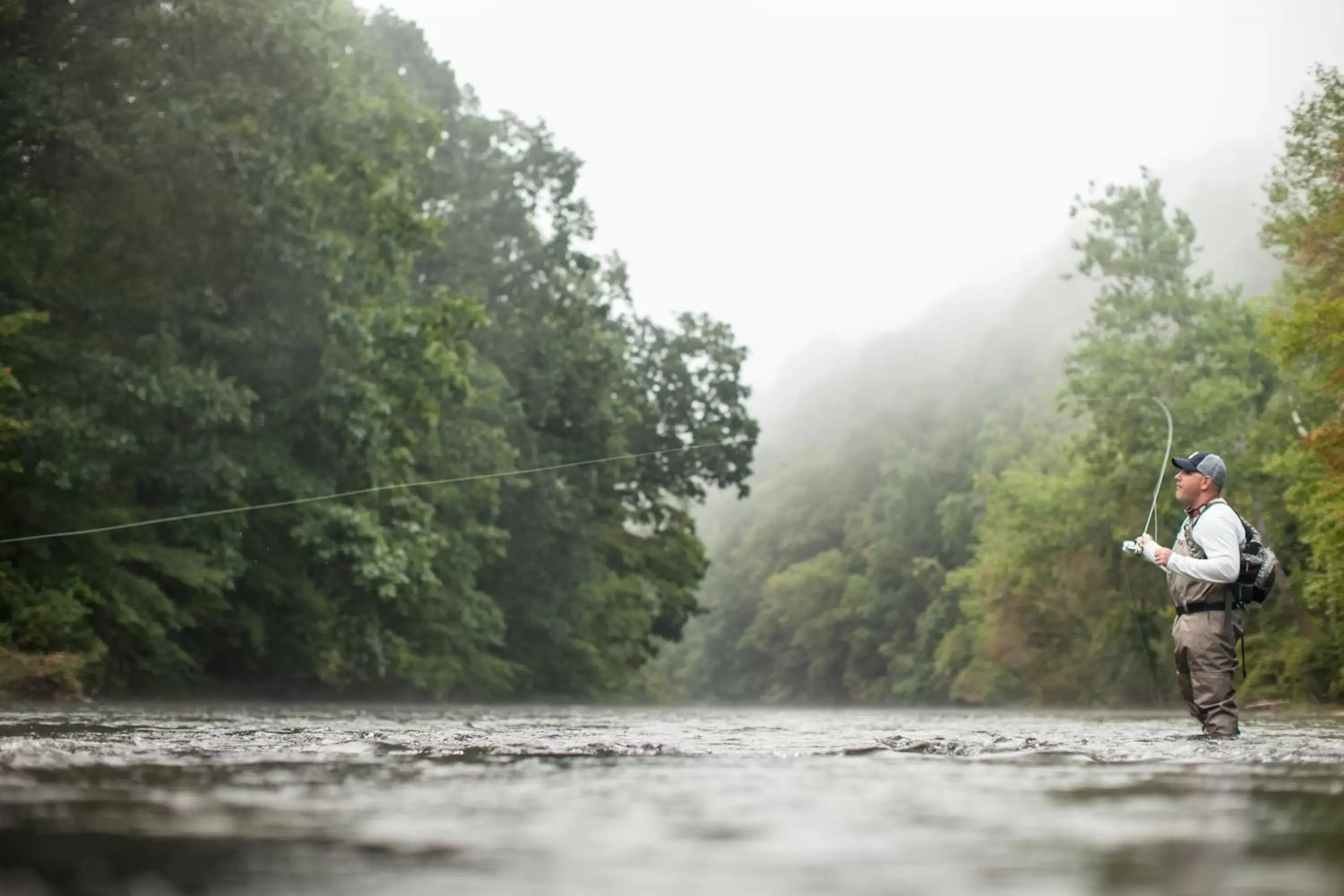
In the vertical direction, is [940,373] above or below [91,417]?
above

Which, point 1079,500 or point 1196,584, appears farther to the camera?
point 1079,500

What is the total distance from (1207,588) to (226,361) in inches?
718

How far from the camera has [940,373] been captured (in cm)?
14275

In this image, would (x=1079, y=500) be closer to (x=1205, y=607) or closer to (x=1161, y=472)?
(x=1161, y=472)

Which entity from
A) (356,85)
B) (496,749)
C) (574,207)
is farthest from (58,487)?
(574,207)

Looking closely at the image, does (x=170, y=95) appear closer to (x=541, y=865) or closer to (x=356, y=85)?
(x=356, y=85)

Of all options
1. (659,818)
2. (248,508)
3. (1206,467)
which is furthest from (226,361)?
(659,818)

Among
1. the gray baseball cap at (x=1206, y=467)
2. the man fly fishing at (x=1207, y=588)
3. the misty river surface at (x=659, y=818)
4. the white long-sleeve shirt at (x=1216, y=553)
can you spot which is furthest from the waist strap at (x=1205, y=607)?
the misty river surface at (x=659, y=818)

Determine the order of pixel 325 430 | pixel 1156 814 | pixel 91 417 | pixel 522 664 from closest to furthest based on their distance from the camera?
1. pixel 1156 814
2. pixel 91 417
3. pixel 325 430
4. pixel 522 664

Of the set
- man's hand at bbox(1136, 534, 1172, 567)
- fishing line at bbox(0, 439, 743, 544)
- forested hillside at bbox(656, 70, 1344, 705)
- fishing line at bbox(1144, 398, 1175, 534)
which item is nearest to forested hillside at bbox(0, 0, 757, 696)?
fishing line at bbox(0, 439, 743, 544)

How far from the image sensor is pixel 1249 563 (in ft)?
31.8

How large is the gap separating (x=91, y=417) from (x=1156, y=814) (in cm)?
1881

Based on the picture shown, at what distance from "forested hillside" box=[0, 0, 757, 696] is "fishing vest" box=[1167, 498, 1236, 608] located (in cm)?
1160

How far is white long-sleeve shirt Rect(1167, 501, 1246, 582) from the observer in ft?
31.6
